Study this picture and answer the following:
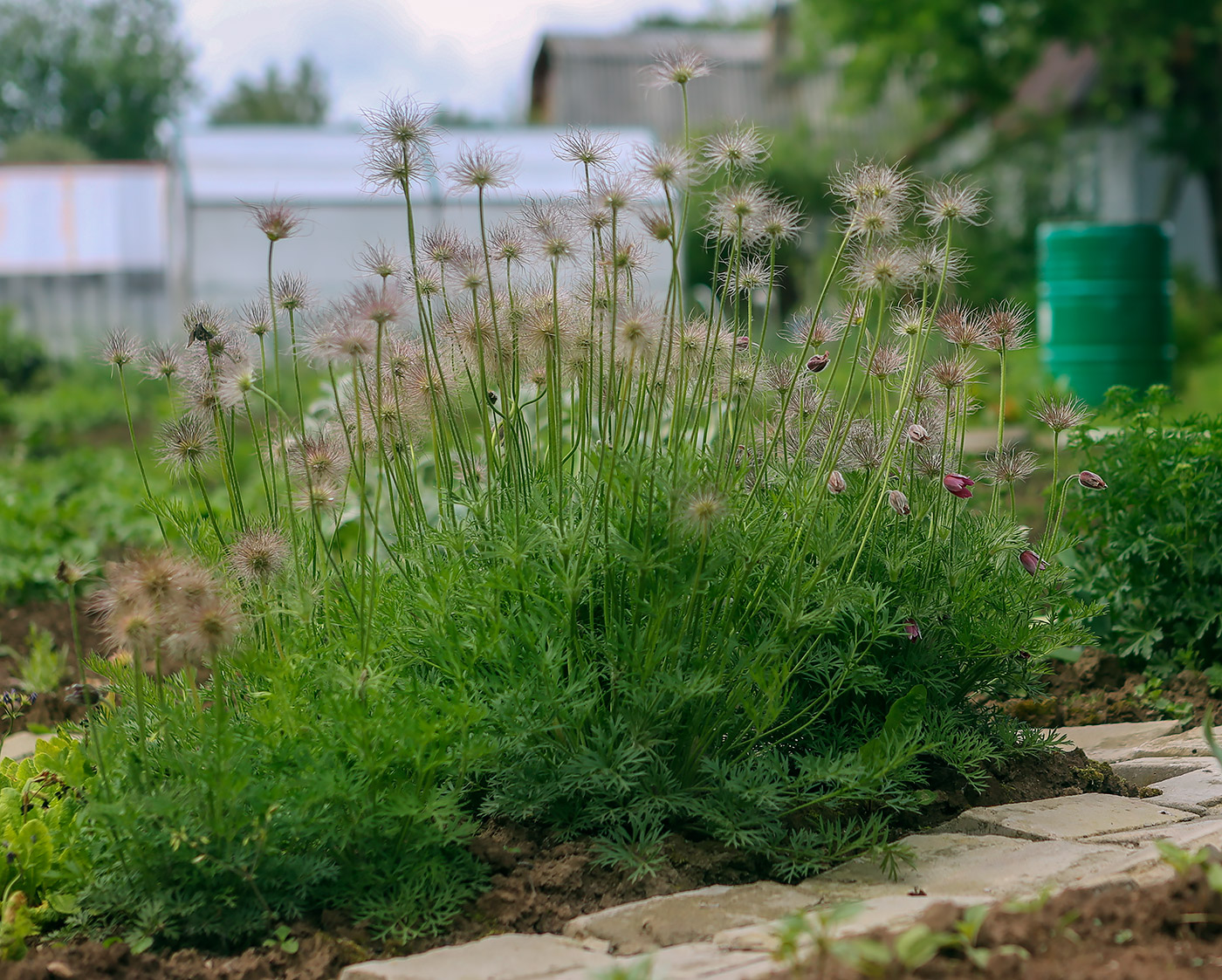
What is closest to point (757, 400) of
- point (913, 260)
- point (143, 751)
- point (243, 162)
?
point (913, 260)

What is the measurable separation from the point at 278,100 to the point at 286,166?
4515 centimetres

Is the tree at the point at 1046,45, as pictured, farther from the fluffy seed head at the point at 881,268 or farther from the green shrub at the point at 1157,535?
the fluffy seed head at the point at 881,268

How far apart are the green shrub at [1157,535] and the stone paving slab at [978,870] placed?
4.20ft

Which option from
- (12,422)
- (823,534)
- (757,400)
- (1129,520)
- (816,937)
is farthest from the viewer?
(12,422)

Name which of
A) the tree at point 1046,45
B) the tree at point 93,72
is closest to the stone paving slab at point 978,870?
the tree at point 1046,45

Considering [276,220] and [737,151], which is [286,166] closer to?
[276,220]

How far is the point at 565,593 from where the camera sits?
2150 millimetres

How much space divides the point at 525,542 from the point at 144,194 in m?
16.6

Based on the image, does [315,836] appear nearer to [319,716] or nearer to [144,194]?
[319,716]

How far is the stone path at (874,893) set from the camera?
1.78m

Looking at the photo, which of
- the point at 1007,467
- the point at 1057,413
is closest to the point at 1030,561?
the point at 1007,467

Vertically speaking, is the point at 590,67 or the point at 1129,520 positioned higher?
the point at 590,67

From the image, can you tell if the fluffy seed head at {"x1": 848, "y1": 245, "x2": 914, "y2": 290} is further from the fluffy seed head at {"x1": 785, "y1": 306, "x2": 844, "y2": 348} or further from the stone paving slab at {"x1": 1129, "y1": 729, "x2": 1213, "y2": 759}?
the stone paving slab at {"x1": 1129, "y1": 729, "x2": 1213, "y2": 759}

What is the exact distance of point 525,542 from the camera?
7.23 ft
